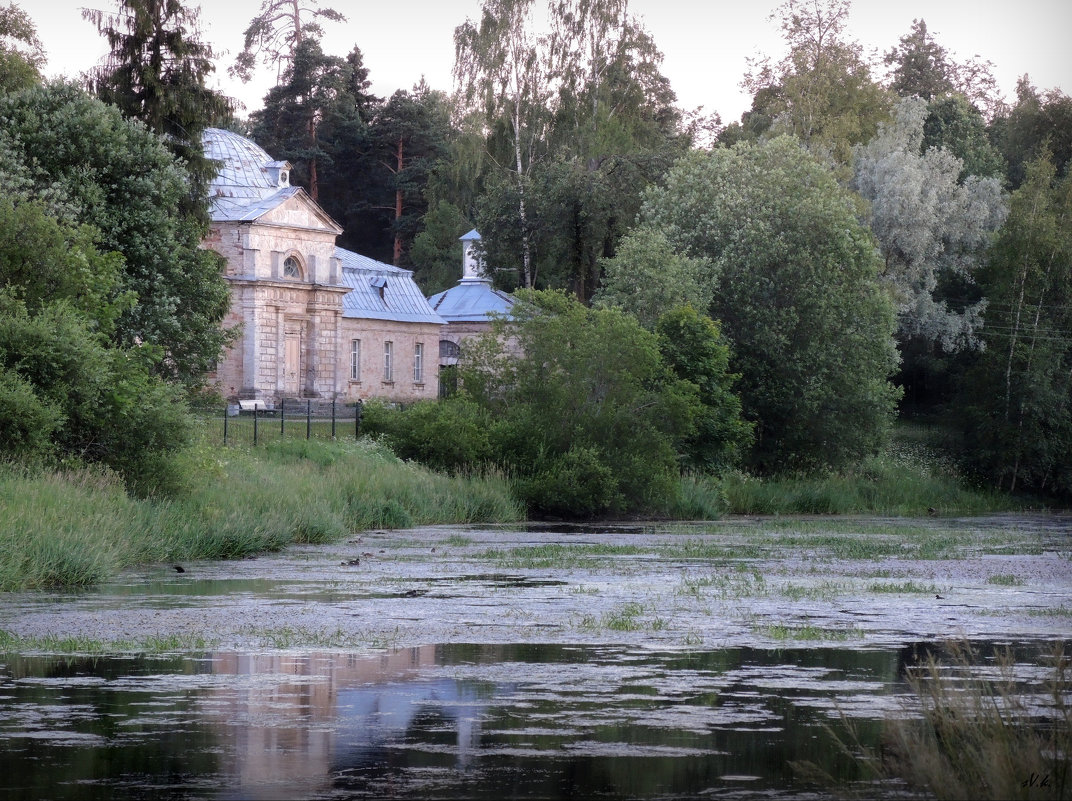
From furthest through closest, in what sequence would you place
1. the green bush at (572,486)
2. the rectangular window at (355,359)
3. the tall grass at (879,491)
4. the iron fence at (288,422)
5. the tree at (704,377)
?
the rectangular window at (355,359) < the tall grass at (879,491) < the tree at (704,377) < the iron fence at (288,422) < the green bush at (572,486)

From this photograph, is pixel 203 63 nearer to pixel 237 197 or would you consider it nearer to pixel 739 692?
pixel 237 197

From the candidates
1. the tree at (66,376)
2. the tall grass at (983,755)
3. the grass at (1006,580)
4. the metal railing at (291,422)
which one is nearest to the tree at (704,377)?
the metal railing at (291,422)

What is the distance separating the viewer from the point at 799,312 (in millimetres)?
51969

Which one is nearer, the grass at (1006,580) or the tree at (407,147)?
the grass at (1006,580)

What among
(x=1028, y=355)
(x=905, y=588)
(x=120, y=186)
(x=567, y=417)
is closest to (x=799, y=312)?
(x=1028, y=355)

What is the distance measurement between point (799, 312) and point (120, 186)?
2290 centimetres

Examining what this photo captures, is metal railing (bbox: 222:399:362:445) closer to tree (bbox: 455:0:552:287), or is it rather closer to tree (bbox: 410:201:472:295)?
tree (bbox: 455:0:552:287)

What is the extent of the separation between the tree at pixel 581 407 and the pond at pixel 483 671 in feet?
48.0

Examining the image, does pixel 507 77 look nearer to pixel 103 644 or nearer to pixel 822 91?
A: pixel 822 91

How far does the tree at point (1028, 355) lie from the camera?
5631cm

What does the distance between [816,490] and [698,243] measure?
10.1 metres

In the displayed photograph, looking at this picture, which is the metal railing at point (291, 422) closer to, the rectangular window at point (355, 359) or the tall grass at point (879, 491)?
the rectangular window at point (355, 359)

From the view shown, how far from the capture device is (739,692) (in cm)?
1147

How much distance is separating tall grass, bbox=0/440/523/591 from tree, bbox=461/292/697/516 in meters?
1.96
